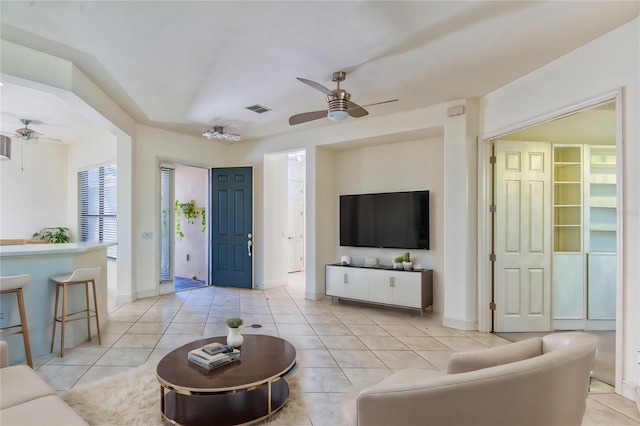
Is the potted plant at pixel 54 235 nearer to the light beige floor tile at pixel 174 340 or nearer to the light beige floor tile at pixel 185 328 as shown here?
the light beige floor tile at pixel 185 328

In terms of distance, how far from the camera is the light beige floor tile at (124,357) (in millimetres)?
3096

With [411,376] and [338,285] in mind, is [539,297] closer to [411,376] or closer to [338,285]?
[338,285]

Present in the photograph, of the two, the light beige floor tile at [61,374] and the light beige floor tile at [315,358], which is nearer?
the light beige floor tile at [61,374]

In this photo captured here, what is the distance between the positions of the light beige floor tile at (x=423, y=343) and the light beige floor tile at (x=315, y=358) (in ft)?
2.94

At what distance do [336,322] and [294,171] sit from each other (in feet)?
16.1

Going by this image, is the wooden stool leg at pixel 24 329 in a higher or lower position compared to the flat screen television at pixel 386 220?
lower

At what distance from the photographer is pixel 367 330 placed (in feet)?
13.5

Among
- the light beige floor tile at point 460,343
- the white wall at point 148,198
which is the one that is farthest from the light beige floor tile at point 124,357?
the light beige floor tile at point 460,343

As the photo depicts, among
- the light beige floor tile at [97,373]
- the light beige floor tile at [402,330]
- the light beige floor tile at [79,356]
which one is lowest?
the light beige floor tile at [402,330]

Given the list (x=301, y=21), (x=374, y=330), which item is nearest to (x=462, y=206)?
(x=374, y=330)

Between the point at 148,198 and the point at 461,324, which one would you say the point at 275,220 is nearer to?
the point at 148,198

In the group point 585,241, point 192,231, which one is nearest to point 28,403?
point 585,241

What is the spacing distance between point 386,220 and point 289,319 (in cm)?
201

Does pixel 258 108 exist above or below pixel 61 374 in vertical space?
above
